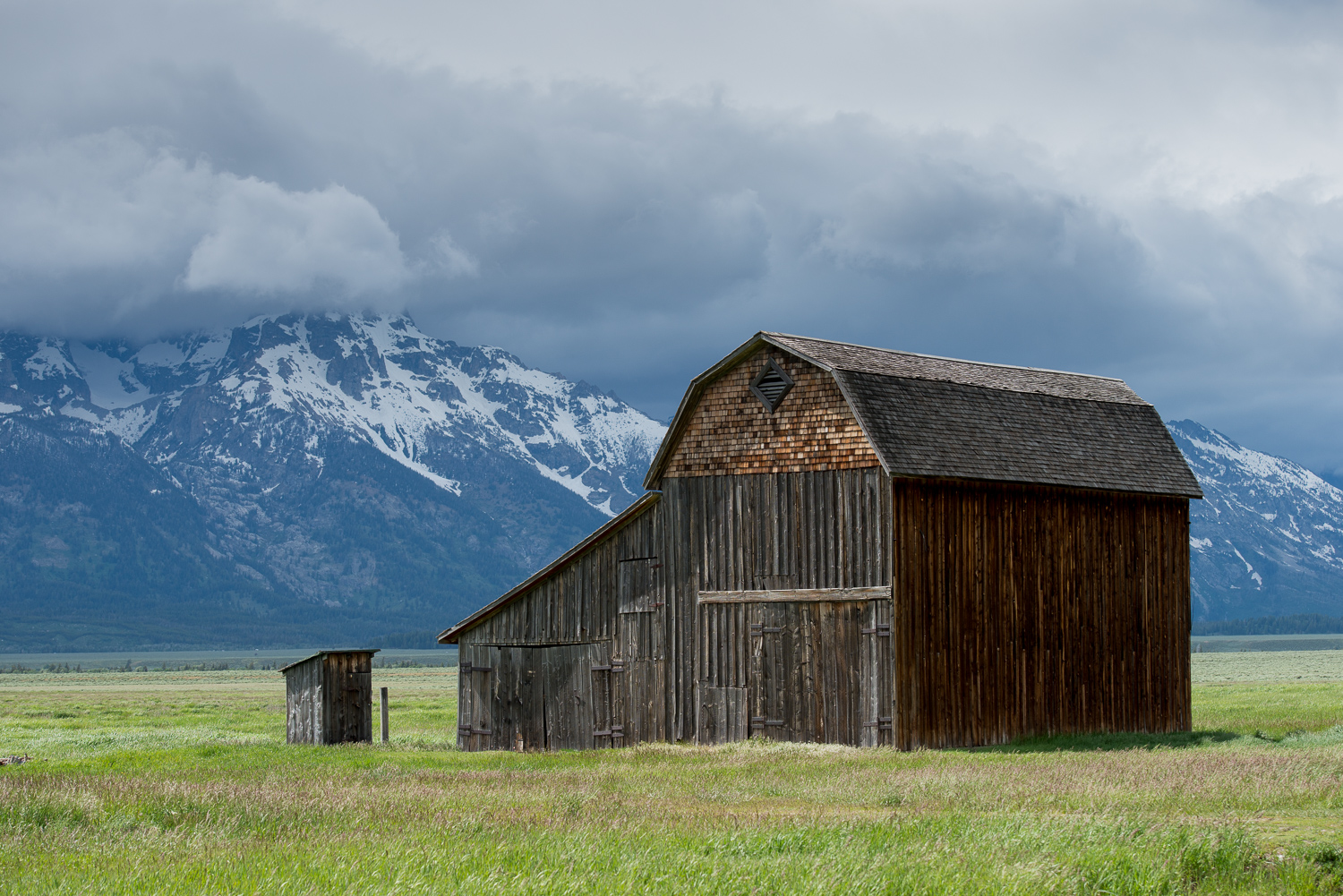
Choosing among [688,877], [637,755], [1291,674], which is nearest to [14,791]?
[688,877]

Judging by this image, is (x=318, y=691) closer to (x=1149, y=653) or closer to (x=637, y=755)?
(x=637, y=755)

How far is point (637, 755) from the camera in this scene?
29.1 metres

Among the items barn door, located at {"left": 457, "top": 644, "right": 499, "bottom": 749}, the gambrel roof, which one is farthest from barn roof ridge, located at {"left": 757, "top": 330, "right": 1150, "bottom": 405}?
barn door, located at {"left": 457, "top": 644, "right": 499, "bottom": 749}

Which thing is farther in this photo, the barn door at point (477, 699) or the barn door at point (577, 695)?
the barn door at point (477, 699)

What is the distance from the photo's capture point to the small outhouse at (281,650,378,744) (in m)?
35.2

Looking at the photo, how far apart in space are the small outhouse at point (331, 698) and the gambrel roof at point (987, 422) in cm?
856

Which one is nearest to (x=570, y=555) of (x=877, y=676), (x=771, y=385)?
(x=771, y=385)

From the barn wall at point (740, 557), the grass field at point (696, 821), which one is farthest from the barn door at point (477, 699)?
the grass field at point (696, 821)

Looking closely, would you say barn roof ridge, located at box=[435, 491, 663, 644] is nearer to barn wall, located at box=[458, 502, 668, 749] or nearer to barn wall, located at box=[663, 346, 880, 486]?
barn wall, located at box=[458, 502, 668, 749]

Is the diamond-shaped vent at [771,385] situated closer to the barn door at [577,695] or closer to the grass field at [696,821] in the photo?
the barn door at [577,695]

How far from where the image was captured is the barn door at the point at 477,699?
36125mm

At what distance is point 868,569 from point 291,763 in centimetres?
Answer: 1175

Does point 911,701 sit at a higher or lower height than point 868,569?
lower

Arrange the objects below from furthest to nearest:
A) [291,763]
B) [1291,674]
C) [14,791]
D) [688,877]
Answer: [1291,674], [291,763], [14,791], [688,877]
